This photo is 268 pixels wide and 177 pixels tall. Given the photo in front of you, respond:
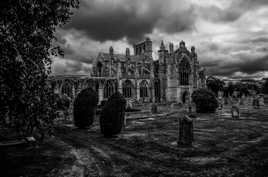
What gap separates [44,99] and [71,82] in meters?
34.7

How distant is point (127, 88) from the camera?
157 feet

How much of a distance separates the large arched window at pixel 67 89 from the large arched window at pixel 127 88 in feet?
39.2

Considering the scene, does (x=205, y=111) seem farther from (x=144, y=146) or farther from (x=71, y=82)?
(x=71, y=82)

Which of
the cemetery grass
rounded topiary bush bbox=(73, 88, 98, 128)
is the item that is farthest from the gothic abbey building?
the cemetery grass

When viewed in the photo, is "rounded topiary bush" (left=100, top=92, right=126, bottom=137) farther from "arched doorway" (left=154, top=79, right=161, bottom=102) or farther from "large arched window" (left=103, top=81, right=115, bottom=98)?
"arched doorway" (left=154, top=79, right=161, bottom=102)

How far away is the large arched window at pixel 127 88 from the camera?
155ft

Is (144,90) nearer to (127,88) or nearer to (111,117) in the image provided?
(127,88)

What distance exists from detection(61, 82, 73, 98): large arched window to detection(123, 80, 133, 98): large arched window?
39.2 feet

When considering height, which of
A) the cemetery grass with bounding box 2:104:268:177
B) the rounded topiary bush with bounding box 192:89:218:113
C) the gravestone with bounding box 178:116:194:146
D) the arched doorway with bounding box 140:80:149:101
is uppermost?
the arched doorway with bounding box 140:80:149:101

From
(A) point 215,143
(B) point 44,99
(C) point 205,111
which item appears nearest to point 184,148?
(A) point 215,143

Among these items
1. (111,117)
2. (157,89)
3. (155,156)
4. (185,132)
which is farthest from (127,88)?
(155,156)

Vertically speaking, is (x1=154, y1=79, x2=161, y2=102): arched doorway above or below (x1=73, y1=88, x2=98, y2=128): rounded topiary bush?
above

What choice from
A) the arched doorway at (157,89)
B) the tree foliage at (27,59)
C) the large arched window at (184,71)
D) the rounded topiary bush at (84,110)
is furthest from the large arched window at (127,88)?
the tree foliage at (27,59)

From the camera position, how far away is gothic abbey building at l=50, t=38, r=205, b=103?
4609cm
